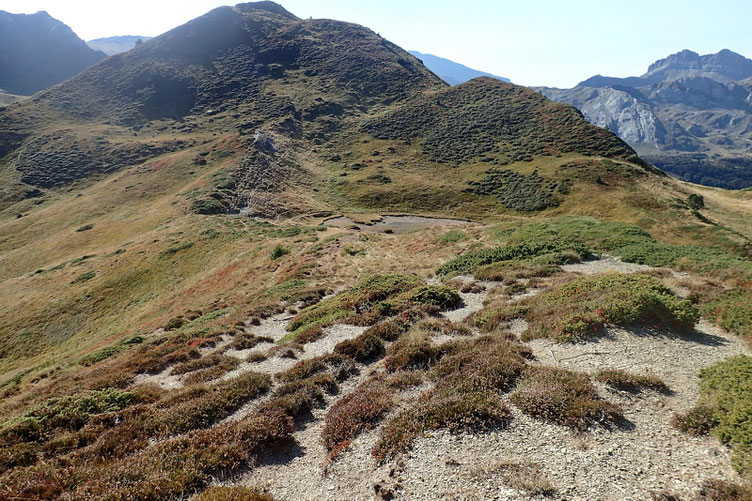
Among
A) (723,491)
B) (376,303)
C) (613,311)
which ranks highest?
(613,311)

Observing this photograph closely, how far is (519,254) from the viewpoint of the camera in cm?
2238

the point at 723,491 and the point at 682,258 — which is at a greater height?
the point at 682,258

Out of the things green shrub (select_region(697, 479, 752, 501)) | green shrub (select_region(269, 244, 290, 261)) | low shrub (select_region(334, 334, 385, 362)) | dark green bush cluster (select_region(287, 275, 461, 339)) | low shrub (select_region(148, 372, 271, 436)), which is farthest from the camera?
green shrub (select_region(269, 244, 290, 261))

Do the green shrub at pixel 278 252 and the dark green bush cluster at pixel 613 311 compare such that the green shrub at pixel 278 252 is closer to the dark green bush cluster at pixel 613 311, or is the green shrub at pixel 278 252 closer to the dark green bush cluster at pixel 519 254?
the dark green bush cluster at pixel 519 254

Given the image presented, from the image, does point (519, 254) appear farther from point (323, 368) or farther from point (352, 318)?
point (323, 368)

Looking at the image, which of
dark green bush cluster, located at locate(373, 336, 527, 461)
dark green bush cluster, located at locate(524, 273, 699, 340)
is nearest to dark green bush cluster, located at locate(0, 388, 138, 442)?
dark green bush cluster, located at locate(373, 336, 527, 461)

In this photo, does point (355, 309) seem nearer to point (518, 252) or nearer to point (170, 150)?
point (518, 252)

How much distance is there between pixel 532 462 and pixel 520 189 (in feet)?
211

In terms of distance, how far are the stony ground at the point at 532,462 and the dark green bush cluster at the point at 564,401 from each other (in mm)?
221

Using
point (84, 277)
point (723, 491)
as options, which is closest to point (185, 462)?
point (723, 491)

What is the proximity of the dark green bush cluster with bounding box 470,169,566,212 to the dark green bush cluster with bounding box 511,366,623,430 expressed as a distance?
5531 centimetres

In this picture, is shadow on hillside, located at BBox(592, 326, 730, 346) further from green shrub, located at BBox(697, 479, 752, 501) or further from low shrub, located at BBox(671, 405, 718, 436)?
green shrub, located at BBox(697, 479, 752, 501)

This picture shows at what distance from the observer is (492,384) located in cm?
819

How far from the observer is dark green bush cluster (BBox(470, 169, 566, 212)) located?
192 feet
